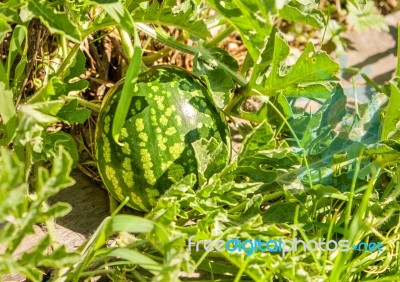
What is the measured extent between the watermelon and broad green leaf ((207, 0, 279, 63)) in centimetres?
28

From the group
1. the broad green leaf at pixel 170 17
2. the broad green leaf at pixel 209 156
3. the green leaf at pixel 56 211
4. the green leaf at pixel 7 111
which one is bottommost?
the broad green leaf at pixel 209 156

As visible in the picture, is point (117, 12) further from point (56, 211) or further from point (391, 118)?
point (391, 118)

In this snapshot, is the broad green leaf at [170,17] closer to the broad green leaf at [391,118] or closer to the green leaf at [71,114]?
the green leaf at [71,114]

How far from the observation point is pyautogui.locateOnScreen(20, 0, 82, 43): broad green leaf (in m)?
1.88

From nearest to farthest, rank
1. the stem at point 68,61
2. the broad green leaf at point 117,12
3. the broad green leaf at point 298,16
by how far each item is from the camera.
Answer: the broad green leaf at point 117,12 < the broad green leaf at point 298,16 < the stem at point 68,61


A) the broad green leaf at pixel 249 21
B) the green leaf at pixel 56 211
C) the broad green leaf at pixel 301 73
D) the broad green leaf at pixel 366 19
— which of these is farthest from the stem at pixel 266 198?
the broad green leaf at pixel 366 19

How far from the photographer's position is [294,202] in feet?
7.39

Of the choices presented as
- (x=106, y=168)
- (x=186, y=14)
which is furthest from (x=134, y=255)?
(x=186, y=14)

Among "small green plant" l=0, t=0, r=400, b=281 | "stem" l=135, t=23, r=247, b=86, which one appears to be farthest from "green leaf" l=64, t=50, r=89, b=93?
"stem" l=135, t=23, r=247, b=86

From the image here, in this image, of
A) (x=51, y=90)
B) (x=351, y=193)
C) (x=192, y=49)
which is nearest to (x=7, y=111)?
(x=51, y=90)

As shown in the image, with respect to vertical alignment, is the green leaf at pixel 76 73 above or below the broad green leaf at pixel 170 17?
below

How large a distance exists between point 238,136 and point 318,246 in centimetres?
83

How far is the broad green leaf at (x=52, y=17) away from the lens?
1879 millimetres

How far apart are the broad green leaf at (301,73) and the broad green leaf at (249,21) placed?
13cm
